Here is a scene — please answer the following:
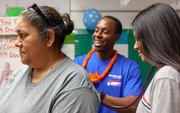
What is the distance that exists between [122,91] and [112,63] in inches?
10.5

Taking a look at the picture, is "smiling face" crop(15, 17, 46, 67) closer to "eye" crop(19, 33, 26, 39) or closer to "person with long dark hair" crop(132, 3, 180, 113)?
"eye" crop(19, 33, 26, 39)

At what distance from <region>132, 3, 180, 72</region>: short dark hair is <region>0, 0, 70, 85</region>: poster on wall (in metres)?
1.90

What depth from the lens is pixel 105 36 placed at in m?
1.70

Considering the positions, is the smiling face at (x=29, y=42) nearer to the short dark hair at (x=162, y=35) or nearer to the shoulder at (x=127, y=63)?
the short dark hair at (x=162, y=35)

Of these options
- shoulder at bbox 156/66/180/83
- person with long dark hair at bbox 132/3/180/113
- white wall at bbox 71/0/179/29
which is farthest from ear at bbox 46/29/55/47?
white wall at bbox 71/0/179/29

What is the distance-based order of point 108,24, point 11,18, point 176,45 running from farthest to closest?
point 11,18
point 108,24
point 176,45

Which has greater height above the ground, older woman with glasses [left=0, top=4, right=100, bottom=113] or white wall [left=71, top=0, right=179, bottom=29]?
white wall [left=71, top=0, right=179, bottom=29]

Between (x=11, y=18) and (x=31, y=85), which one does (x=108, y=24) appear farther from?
(x=11, y=18)

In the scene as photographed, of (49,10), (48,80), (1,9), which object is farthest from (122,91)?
(1,9)

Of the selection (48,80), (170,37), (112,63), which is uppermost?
(170,37)

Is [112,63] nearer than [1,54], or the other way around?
[112,63]

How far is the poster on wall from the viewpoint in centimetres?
240

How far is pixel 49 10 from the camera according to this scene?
935mm

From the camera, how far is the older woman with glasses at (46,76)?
80cm
